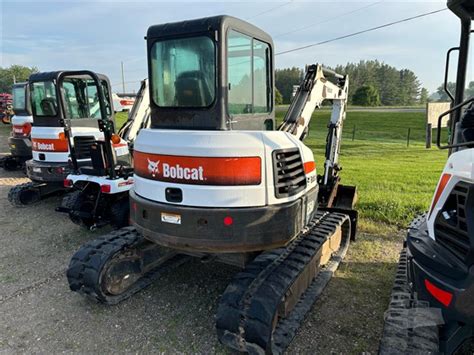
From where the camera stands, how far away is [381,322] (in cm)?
353

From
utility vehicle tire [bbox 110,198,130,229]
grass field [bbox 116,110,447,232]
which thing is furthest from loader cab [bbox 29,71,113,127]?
grass field [bbox 116,110,447,232]

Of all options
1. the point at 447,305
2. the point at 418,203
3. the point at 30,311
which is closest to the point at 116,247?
the point at 30,311

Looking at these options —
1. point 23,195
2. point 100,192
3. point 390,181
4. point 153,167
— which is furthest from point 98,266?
point 390,181

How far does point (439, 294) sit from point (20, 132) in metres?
11.6

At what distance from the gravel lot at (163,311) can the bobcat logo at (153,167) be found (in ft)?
4.75

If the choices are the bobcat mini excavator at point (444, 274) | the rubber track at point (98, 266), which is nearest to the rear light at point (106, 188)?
the rubber track at point (98, 266)

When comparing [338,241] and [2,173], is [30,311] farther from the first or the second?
[2,173]

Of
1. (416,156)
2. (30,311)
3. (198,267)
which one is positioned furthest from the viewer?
(416,156)

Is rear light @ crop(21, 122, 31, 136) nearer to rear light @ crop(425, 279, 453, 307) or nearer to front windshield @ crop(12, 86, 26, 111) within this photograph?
→ front windshield @ crop(12, 86, 26, 111)

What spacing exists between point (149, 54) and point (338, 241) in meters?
3.21

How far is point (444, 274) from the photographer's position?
2.16m

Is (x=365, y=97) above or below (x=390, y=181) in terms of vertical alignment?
above

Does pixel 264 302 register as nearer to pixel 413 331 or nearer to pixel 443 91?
pixel 413 331

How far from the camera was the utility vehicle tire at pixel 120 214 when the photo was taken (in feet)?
18.7
